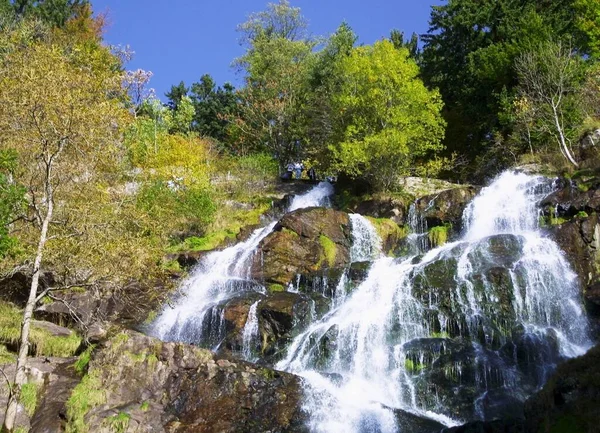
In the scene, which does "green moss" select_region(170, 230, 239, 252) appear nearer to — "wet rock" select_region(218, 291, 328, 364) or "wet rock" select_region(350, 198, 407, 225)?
"wet rock" select_region(350, 198, 407, 225)

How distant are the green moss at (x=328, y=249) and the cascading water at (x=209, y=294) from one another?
2.62 meters

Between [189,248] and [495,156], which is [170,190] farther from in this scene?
[495,156]

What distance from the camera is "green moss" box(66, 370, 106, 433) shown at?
38.5 feet

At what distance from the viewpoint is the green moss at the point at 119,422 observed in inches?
459

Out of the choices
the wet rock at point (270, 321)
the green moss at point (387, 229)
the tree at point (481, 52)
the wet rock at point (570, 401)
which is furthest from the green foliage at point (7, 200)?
the tree at point (481, 52)

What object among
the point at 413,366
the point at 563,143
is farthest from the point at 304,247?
the point at 563,143

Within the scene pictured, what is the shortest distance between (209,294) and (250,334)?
14.9 feet

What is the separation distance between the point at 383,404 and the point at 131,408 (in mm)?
5894

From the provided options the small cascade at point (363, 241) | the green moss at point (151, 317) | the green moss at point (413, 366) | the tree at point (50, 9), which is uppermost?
the tree at point (50, 9)

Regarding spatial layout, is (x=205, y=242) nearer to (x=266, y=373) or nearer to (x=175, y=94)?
(x=266, y=373)

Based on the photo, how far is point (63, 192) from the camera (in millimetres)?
16156

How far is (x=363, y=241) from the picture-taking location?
23219 mm

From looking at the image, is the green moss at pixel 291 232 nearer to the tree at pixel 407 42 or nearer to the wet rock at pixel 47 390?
the wet rock at pixel 47 390

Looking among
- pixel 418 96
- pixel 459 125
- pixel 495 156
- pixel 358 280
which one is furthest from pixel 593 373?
pixel 459 125
